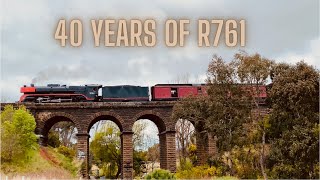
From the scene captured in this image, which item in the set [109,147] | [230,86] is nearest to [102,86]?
[109,147]

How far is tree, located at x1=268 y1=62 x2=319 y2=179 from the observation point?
707 inches

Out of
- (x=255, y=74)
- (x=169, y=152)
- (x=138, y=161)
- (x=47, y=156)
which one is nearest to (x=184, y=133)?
(x=138, y=161)

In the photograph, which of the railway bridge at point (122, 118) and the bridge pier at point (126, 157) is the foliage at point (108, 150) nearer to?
the railway bridge at point (122, 118)

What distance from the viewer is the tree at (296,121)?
58.9ft

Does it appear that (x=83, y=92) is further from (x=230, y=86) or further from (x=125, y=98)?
(x=230, y=86)

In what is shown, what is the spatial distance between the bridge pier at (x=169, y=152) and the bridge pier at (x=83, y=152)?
5138 mm

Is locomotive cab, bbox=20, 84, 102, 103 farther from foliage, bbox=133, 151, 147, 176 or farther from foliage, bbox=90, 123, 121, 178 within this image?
foliage, bbox=133, 151, 147, 176

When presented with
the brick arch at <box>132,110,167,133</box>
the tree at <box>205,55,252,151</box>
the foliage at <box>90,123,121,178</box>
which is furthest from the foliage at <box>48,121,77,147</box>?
the tree at <box>205,55,252,151</box>

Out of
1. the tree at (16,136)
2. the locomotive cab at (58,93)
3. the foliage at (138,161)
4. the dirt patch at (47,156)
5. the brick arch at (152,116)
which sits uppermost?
the locomotive cab at (58,93)

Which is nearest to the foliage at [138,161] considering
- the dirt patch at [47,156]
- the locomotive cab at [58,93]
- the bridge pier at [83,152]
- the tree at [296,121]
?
the locomotive cab at [58,93]

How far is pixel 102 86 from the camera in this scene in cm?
3155

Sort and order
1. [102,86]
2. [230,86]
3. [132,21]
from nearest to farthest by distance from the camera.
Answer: [132,21] < [230,86] < [102,86]

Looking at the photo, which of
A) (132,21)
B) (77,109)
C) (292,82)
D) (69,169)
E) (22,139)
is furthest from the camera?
(77,109)

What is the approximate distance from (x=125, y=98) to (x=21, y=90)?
702 centimetres
